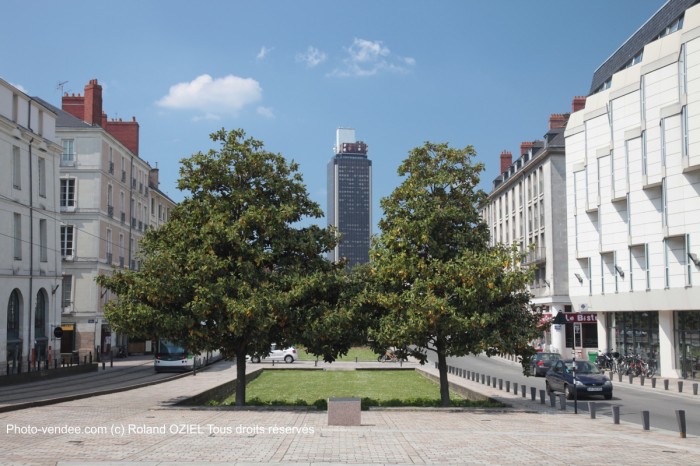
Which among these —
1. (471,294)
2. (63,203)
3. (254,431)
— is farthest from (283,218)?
(63,203)

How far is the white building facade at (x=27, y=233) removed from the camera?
40531mm

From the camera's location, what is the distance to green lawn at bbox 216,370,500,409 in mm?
24609

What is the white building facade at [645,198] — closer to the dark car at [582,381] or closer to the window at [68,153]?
the dark car at [582,381]

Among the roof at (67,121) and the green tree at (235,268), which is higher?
the roof at (67,121)

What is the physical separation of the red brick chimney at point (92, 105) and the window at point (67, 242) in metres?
8.86

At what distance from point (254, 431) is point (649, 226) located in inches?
1267

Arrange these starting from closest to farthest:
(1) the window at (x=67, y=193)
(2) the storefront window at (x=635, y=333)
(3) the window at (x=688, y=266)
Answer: (3) the window at (x=688, y=266) < (2) the storefront window at (x=635, y=333) < (1) the window at (x=67, y=193)

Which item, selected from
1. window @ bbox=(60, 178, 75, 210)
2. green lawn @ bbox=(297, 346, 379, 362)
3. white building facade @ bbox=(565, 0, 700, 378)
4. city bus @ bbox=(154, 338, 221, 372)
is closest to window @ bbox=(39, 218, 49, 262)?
city bus @ bbox=(154, 338, 221, 372)

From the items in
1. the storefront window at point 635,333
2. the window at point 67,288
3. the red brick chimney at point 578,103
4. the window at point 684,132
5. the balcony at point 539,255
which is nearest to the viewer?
the window at point 684,132

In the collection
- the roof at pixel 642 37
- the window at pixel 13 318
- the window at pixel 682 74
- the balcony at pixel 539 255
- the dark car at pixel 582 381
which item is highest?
the roof at pixel 642 37

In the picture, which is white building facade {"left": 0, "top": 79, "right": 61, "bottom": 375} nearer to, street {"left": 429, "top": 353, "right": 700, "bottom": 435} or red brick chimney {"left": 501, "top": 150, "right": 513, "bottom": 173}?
street {"left": 429, "top": 353, "right": 700, "bottom": 435}

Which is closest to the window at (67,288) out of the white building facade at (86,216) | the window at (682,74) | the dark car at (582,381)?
the white building facade at (86,216)

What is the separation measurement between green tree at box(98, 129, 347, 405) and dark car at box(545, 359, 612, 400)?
1039 cm

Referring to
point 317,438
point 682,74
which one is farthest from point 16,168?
point 682,74
